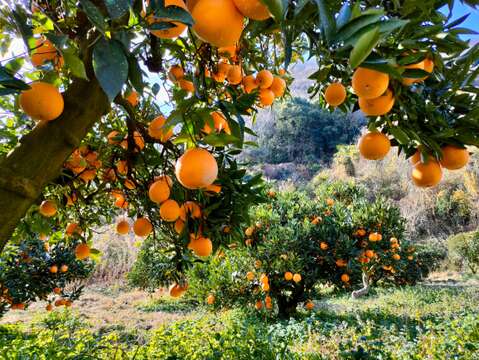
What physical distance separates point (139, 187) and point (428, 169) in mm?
1171

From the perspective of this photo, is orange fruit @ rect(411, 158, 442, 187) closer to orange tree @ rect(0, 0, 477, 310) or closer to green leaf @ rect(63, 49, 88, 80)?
orange tree @ rect(0, 0, 477, 310)

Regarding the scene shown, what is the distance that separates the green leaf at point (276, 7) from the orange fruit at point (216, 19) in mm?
86

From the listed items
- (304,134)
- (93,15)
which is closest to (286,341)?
(93,15)

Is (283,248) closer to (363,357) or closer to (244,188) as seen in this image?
(363,357)

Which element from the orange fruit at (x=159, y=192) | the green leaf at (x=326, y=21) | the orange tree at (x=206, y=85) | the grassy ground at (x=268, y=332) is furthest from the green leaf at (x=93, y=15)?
the grassy ground at (x=268, y=332)

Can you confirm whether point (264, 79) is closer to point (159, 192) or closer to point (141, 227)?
point (159, 192)

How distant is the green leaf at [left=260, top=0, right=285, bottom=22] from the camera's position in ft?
1.32

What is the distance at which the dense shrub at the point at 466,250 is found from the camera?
32.9ft

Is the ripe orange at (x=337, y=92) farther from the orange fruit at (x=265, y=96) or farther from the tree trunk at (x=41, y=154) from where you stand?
the tree trunk at (x=41, y=154)

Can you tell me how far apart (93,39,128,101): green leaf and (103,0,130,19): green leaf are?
40mm

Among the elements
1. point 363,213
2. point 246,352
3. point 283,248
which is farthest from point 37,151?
point 363,213

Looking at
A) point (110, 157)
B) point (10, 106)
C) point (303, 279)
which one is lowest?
point (303, 279)

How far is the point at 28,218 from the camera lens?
173 centimetres

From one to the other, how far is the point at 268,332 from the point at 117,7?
407 centimetres
